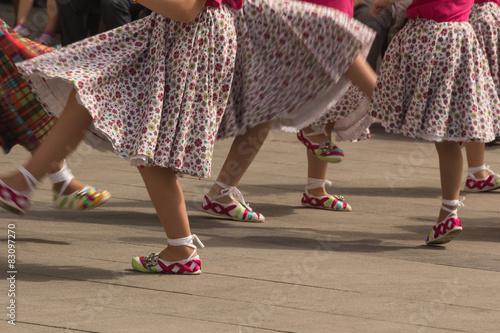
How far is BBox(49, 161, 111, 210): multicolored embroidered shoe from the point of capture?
3.60 m

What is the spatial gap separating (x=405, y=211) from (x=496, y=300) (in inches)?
60.1

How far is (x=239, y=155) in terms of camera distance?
4.03 meters

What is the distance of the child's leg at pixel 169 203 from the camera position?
3.02 meters

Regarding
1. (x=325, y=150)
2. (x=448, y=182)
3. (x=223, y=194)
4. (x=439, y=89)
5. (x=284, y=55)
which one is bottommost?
(x=223, y=194)

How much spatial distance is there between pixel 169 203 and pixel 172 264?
0.22 meters

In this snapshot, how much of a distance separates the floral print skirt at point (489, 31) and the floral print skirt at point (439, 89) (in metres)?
0.76

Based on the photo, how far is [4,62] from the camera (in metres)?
3.53

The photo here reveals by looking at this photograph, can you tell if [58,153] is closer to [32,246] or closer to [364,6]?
[32,246]

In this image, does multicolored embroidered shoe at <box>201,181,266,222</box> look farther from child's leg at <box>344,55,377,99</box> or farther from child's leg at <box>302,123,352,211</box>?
child's leg at <box>344,55,377,99</box>

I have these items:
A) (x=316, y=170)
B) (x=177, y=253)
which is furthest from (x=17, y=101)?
(x=316, y=170)

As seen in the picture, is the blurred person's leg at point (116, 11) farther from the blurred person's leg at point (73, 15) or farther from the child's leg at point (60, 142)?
the child's leg at point (60, 142)

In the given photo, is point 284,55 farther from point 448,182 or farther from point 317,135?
point 317,135

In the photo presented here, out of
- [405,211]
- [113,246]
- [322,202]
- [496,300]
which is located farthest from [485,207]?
[113,246]

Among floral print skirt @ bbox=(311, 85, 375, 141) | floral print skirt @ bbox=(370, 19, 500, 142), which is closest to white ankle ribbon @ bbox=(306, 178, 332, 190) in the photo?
floral print skirt @ bbox=(311, 85, 375, 141)
